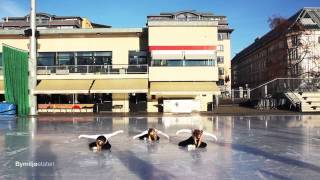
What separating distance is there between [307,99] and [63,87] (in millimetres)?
20510

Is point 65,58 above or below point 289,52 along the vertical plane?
below

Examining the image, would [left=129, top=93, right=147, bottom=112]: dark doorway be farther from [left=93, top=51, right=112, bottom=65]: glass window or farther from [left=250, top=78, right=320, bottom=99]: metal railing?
[left=250, top=78, right=320, bottom=99]: metal railing

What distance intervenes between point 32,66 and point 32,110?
138 inches

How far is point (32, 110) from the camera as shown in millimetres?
35031

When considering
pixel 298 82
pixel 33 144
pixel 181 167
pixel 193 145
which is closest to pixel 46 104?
pixel 298 82

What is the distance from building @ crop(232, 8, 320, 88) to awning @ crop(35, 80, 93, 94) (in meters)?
31.4

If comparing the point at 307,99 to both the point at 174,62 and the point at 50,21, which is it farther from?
the point at 50,21

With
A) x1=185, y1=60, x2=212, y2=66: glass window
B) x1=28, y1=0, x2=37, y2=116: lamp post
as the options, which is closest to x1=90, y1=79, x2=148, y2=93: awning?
x1=185, y1=60, x2=212, y2=66: glass window

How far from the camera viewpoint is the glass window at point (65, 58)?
133 ft

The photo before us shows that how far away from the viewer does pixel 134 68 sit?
3838cm

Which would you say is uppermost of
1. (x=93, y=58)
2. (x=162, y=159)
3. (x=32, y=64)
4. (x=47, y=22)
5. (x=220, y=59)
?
(x=47, y=22)

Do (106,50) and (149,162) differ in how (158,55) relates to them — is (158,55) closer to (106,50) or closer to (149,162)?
(106,50)

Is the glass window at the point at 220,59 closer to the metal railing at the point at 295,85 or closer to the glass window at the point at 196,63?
the metal railing at the point at 295,85

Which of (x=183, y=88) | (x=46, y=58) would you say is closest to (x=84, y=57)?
(x=46, y=58)
